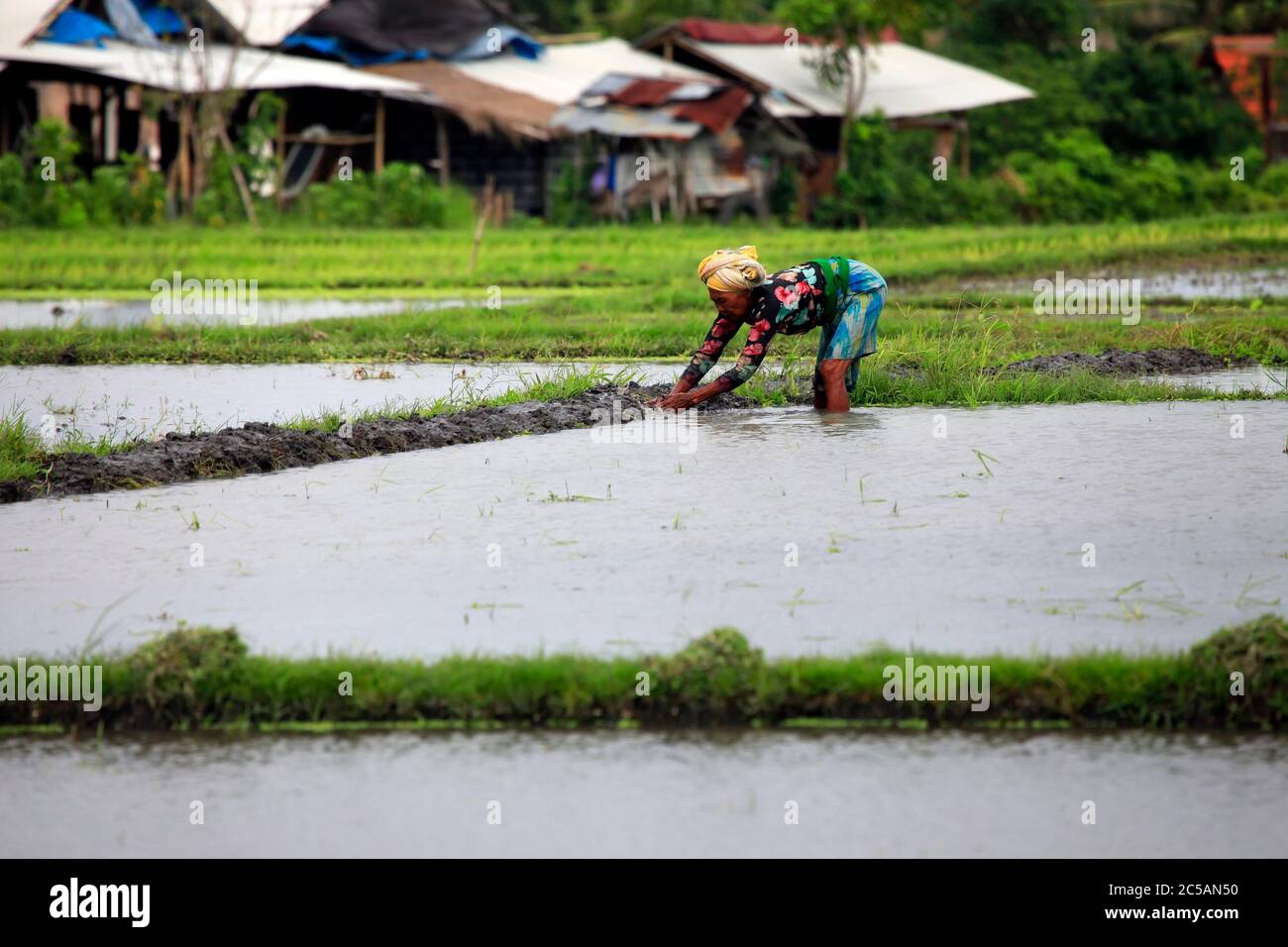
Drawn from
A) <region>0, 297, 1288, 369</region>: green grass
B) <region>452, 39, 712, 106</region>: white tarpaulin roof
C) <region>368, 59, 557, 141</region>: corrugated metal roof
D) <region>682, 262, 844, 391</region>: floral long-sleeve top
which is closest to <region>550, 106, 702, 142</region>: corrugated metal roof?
<region>368, 59, 557, 141</region>: corrugated metal roof

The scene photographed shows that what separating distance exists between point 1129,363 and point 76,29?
65.9ft

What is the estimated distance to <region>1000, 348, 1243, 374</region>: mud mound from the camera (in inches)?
404

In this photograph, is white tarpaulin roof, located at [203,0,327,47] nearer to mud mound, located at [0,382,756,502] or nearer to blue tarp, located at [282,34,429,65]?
blue tarp, located at [282,34,429,65]

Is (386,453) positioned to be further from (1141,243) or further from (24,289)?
(1141,243)

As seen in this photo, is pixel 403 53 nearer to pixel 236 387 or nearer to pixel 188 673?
pixel 236 387

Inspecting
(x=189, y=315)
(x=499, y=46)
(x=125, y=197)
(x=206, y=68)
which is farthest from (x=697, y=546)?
(x=499, y=46)

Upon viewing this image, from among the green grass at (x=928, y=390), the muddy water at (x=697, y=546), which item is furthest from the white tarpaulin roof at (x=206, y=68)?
the muddy water at (x=697, y=546)

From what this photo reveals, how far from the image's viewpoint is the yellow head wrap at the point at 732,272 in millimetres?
8336

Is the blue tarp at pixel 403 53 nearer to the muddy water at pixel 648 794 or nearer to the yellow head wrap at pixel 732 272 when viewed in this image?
the yellow head wrap at pixel 732 272

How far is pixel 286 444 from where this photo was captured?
7844 millimetres

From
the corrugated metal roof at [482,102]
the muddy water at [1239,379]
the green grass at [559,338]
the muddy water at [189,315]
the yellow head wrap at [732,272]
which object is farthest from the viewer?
the corrugated metal roof at [482,102]

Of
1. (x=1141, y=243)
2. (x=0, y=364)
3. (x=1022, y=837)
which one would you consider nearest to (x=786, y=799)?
(x=1022, y=837)

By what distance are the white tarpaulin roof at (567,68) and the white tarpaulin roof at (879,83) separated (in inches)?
36.0

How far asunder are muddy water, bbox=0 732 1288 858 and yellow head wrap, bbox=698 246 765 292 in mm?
4282
